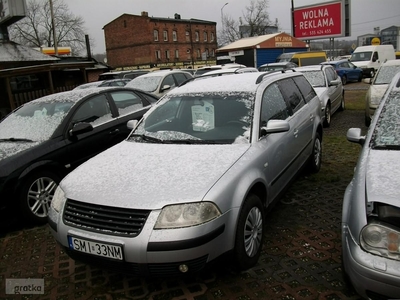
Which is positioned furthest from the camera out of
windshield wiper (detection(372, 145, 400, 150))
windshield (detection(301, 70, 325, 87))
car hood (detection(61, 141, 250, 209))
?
windshield (detection(301, 70, 325, 87))

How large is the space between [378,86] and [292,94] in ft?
15.7

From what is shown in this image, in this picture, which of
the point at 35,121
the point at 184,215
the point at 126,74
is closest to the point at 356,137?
the point at 184,215

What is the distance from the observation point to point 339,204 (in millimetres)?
4188

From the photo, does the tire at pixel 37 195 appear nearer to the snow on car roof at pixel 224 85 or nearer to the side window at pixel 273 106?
the snow on car roof at pixel 224 85

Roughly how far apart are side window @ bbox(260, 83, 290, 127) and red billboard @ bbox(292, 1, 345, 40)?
102ft

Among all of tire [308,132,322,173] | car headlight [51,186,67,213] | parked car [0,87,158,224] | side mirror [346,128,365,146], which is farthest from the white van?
car headlight [51,186,67,213]

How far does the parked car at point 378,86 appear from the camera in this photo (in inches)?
305

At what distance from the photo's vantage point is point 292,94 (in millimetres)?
4672

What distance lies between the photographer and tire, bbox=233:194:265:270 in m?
2.75

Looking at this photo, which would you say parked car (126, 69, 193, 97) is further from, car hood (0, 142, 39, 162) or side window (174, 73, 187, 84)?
car hood (0, 142, 39, 162)

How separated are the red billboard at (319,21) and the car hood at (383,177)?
3263cm

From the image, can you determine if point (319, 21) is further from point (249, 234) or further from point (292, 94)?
point (249, 234)

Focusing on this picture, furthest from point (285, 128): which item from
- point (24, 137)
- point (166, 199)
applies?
point (24, 137)

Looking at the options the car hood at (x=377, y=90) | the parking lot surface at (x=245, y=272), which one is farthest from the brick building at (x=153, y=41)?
the parking lot surface at (x=245, y=272)
